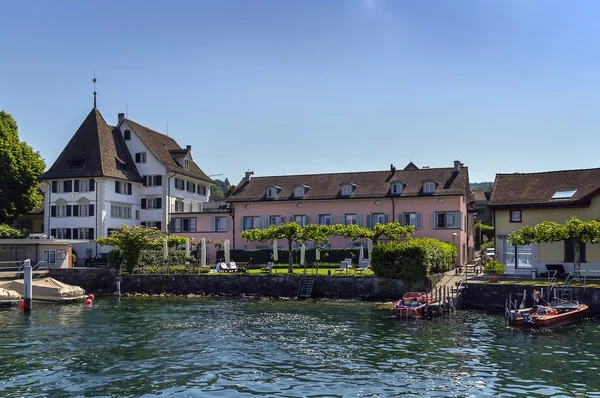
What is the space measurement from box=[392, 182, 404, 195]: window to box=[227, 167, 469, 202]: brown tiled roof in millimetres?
446

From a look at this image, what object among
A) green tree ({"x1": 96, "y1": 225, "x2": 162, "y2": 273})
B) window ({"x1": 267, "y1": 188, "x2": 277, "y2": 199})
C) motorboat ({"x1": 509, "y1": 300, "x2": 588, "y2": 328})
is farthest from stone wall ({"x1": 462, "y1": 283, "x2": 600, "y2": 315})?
window ({"x1": 267, "y1": 188, "x2": 277, "y2": 199})

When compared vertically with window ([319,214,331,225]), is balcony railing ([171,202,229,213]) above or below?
above

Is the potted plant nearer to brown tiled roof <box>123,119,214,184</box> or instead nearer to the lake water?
the lake water

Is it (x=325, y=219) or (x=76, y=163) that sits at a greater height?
(x=76, y=163)

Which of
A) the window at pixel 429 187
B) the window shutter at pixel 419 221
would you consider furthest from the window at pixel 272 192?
the window at pixel 429 187

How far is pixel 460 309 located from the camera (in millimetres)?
40750

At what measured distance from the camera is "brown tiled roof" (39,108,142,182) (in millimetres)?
67062

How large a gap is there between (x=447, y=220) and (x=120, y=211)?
113 ft

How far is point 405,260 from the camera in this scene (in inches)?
1766

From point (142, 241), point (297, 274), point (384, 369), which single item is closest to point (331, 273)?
point (297, 274)

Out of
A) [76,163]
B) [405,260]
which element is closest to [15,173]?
[76,163]

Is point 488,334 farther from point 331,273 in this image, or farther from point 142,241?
point 142,241

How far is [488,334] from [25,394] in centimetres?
2074

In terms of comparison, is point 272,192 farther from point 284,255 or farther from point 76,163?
point 76,163
